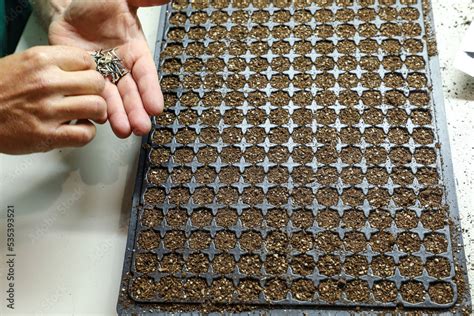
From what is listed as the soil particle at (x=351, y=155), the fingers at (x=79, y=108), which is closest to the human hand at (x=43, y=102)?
the fingers at (x=79, y=108)

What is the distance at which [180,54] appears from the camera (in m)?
1.08

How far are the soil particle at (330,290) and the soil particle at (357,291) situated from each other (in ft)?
0.05

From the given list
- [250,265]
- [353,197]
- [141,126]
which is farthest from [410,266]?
[141,126]

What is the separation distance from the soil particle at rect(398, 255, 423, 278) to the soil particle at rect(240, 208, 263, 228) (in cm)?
23

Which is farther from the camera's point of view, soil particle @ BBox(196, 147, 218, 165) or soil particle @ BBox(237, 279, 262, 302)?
soil particle @ BBox(196, 147, 218, 165)

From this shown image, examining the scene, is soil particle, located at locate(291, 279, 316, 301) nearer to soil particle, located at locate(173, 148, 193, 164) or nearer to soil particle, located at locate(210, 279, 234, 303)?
soil particle, located at locate(210, 279, 234, 303)

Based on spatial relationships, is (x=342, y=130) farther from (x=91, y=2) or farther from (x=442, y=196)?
(x=91, y=2)

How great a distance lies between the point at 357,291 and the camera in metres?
0.80

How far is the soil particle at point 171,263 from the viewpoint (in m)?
0.84

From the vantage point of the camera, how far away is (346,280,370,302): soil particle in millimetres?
793

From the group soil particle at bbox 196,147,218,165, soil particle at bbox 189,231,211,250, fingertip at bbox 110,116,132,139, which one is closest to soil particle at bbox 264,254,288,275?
soil particle at bbox 189,231,211,250

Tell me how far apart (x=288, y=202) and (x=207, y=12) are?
1.61 ft

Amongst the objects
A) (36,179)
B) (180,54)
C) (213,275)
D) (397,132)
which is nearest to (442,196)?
(397,132)
